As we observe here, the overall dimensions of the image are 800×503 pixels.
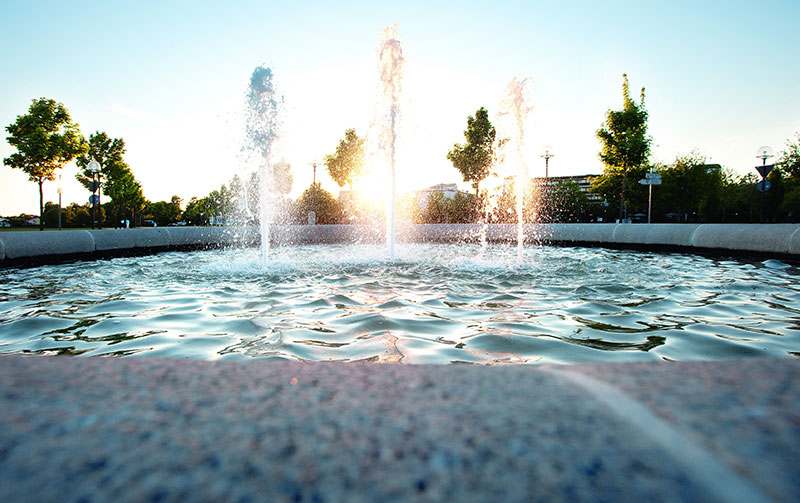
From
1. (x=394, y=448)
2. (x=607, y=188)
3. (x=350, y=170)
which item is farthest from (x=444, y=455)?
(x=350, y=170)

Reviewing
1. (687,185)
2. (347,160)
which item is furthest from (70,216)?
(687,185)

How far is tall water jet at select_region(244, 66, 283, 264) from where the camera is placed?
9852 mm

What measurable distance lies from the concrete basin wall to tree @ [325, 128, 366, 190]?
14185mm

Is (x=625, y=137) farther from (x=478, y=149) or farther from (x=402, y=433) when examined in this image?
(x=402, y=433)

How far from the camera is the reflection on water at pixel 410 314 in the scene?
9.59ft

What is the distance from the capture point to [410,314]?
158 inches

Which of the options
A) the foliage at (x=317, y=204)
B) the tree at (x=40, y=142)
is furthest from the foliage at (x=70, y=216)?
the foliage at (x=317, y=204)

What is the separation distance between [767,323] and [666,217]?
63689 millimetres

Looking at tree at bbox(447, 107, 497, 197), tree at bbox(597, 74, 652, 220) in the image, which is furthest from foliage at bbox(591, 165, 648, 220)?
tree at bbox(447, 107, 497, 197)

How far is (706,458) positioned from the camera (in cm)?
63

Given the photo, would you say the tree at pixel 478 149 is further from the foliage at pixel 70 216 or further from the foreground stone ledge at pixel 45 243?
the foliage at pixel 70 216

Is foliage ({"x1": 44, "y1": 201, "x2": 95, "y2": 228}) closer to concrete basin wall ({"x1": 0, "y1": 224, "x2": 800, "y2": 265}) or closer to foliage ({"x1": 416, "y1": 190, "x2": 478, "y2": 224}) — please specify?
foliage ({"x1": 416, "y1": 190, "x2": 478, "y2": 224})

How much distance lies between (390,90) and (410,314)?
755 cm

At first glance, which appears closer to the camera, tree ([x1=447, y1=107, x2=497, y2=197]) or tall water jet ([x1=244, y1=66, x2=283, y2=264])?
tall water jet ([x1=244, y1=66, x2=283, y2=264])
